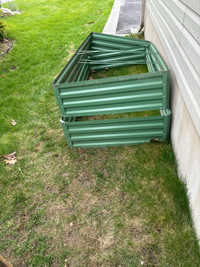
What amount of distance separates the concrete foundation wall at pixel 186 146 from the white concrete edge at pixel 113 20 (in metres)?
6.33

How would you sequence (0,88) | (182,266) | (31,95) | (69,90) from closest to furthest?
(182,266) → (69,90) → (31,95) → (0,88)

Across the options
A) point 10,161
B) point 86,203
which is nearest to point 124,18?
point 10,161

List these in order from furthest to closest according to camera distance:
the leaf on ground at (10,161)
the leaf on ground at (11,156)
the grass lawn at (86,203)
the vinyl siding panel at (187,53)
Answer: the leaf on ground at (11,156) < the leaf on ground at (10,161) < the grass lawn at (86,203) < the vinyl siding panel at (187,53)

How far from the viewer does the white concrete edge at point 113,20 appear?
28.5ft

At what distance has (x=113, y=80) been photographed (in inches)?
116

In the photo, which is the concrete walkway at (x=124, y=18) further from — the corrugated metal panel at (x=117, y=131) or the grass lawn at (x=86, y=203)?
the corrugated metal panel at (x=117, y=131)

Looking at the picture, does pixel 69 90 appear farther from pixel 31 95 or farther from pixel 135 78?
pixel 31 95

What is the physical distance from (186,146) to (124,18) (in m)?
9.12

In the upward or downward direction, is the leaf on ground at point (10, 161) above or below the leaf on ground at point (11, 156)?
below

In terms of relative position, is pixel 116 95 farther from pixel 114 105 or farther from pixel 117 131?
pixel 117 131

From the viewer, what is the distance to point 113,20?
9.86 m

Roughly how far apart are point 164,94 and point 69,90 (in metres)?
1.28

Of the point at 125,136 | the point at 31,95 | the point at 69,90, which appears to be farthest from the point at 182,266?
the point at 31,95

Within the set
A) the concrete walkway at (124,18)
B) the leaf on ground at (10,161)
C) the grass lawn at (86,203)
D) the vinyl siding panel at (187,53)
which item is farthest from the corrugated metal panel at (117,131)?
the concrete walkway at (124,18)
